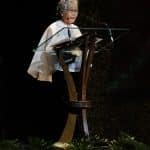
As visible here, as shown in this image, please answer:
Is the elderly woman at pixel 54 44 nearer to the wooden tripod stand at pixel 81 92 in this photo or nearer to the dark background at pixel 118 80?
the wooden tripod stand at pixel 81 92

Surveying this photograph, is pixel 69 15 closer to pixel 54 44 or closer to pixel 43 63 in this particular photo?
pixel 54 44

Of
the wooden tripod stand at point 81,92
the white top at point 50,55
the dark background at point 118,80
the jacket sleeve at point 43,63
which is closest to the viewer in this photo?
the wooden tripod stand at point 81,92

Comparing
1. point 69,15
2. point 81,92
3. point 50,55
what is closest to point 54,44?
point 50,55

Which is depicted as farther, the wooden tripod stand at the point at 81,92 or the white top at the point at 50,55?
the white top at the point at 50,55

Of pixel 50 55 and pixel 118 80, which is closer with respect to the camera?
pixel 50 55

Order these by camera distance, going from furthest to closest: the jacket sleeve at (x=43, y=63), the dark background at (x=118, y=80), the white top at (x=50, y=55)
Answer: the dark background at (x=118, y=80) < the jacket sleeve at (x=43, y=63) < the white top at (x=50, y=55)

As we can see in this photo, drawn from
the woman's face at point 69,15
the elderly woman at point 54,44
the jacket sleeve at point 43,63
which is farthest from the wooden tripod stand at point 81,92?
the woman's face at point 69,15

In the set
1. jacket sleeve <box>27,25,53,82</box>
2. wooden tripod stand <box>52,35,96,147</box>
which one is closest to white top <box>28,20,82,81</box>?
jacket sleeve <box>27,25,53,82</box>

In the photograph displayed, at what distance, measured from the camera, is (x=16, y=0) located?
9.05 metres

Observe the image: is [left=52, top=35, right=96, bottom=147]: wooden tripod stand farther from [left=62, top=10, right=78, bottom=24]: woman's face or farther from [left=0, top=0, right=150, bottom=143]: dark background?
[left=0, top=0, right=150, bottom=143]: dark background

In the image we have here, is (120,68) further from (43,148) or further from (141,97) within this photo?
(43,148)

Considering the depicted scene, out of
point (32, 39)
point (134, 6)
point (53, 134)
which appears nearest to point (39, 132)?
point (53, 134)

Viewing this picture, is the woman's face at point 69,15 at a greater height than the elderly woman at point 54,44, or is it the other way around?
the woman's face at point 69,15

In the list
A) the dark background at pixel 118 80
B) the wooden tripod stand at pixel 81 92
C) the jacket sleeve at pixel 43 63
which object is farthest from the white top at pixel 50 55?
the dark background at pixel 118 80
